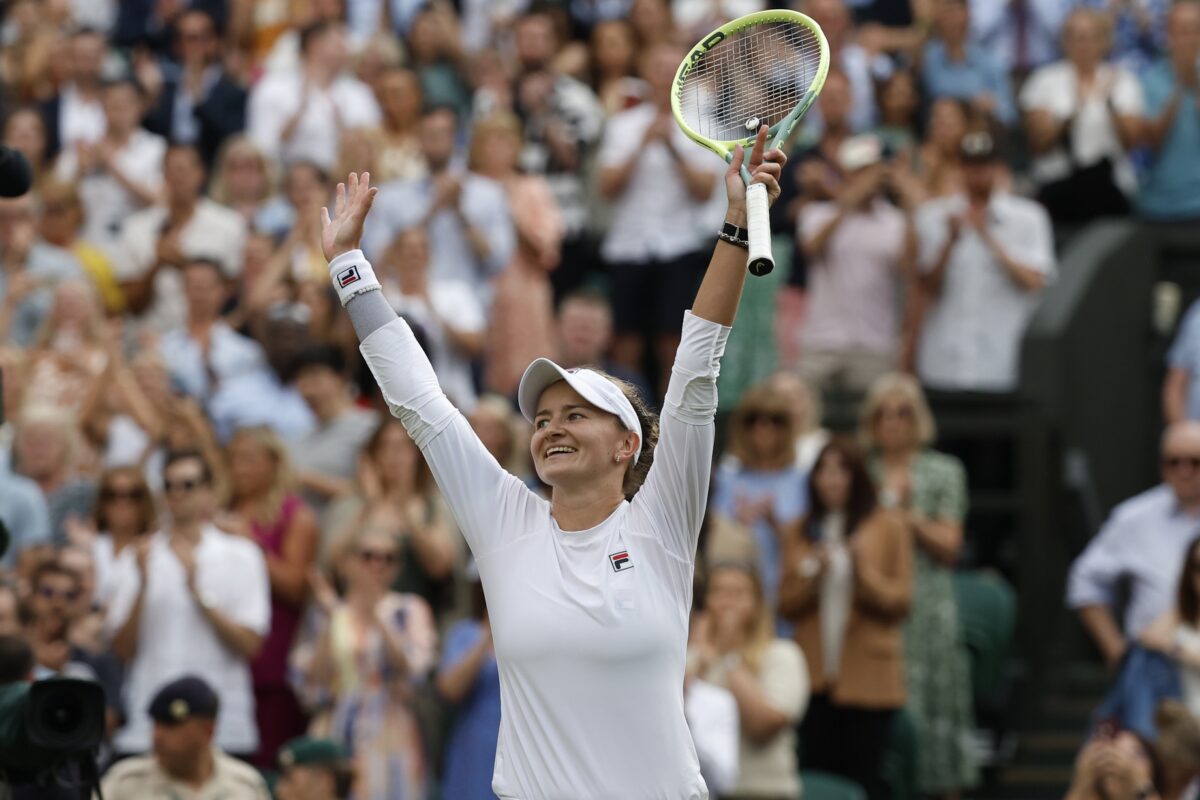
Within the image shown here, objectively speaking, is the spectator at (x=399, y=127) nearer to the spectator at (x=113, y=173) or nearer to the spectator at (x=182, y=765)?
the spectator at (x=113, y=173)

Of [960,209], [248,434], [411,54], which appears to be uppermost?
[411,54]

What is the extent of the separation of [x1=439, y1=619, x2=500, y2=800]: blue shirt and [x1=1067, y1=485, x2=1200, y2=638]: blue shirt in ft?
9.02

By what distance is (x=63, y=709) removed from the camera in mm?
6418

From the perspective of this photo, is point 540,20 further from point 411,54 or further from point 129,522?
point 129,522

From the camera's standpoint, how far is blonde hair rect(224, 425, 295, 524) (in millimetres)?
10531

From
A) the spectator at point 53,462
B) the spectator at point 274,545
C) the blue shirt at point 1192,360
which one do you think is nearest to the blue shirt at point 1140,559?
the blue shirt at point 1192,360

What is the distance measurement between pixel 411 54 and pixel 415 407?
10330mm

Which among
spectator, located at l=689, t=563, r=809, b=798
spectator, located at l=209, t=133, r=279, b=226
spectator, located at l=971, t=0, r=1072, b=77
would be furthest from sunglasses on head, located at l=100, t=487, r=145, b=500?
spectator, located at l=971, t=0, r=1072, b=77

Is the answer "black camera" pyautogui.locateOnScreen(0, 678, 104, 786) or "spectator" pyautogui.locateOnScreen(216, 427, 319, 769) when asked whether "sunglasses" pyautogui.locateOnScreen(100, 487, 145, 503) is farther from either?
"black camera" pyautogui.locateOnScreen(0, 678, 104, 786)

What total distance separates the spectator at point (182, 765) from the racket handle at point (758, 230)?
3770 mm

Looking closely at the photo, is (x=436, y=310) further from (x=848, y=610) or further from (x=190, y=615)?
(x=190, y=615)

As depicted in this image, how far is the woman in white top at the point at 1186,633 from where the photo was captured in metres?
9.69

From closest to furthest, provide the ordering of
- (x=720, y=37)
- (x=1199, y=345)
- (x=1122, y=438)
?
(x=720, y=37) → (x=1199, y=345) → (x=1122, y=438)

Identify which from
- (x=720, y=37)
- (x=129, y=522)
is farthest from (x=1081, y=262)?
(x=720, y=37)
